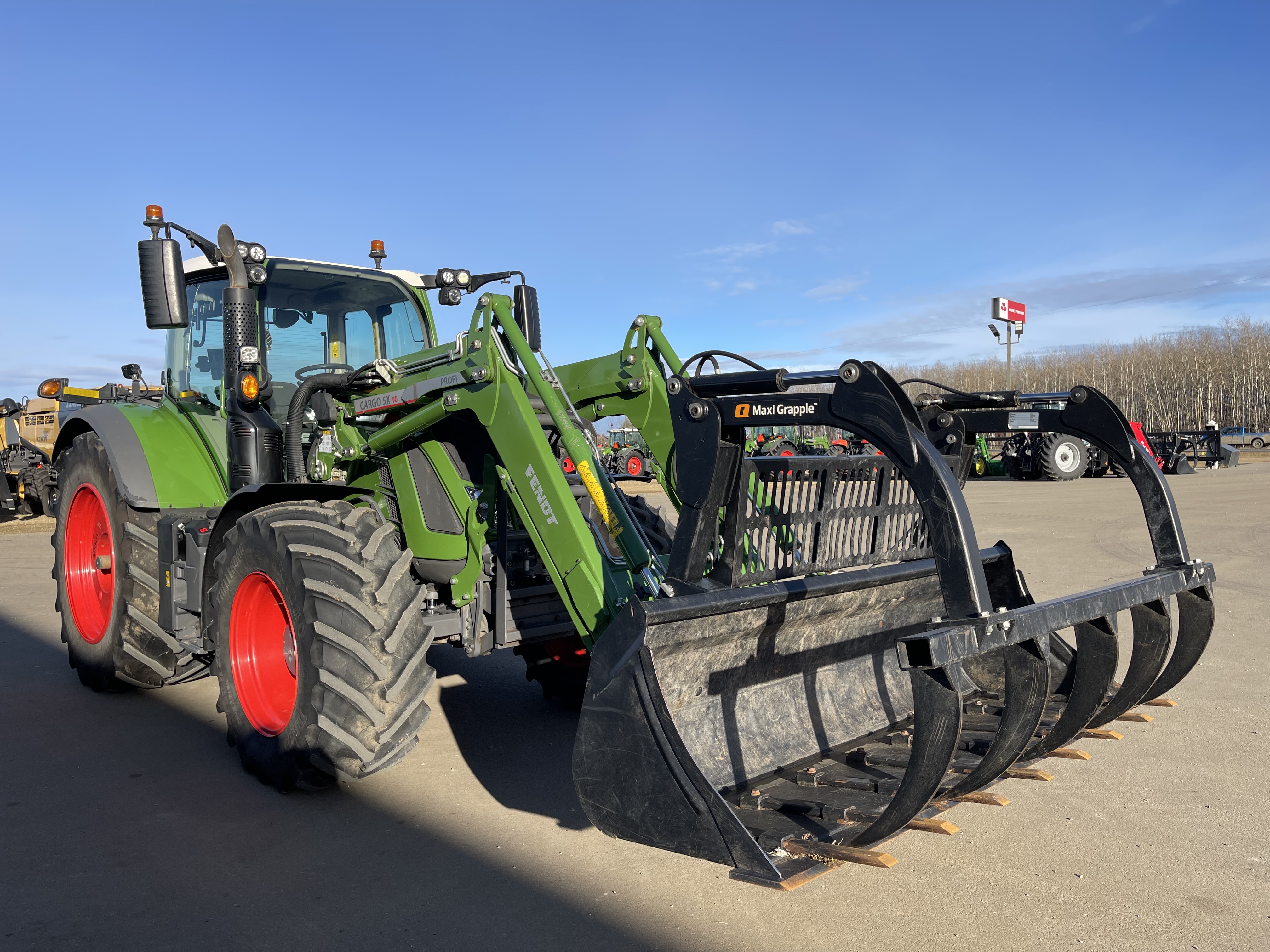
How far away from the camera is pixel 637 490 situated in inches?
898

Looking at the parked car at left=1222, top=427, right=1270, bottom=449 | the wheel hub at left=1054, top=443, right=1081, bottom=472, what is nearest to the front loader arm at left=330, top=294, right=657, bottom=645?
the wheel hub at left=1054, top=443, right=1081, bottom=472

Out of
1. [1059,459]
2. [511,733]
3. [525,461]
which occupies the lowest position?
[511,733]

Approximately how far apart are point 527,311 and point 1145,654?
11.2 feet

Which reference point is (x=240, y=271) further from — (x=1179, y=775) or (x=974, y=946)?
(x=1179, y=775)

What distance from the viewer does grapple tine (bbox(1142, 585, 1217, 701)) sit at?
11.6 feet

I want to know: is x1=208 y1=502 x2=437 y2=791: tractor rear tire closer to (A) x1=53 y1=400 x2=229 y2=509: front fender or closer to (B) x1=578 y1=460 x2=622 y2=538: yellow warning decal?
(B) x1=578 y1=460 x2=622 y2=538: yellow warning decal

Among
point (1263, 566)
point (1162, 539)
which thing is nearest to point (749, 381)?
point (1162, 539)

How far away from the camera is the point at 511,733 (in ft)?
16.3

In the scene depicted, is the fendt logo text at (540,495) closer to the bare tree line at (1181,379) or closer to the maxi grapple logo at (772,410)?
the maxi grapple logo at (772,410)

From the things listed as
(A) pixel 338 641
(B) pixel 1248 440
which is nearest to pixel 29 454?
(A) pixel 338 641

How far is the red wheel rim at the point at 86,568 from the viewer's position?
607 cm

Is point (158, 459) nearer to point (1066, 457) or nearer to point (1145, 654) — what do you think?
point (1145, 654)

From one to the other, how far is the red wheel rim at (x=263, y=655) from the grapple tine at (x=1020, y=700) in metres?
3.16

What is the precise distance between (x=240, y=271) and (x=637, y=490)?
18.2m
